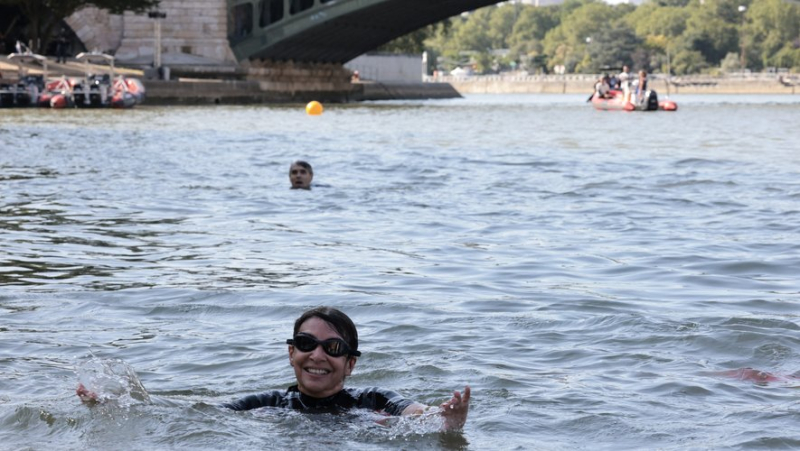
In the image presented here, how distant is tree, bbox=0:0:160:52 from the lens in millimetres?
57438

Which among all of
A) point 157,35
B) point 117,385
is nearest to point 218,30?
point 157,35

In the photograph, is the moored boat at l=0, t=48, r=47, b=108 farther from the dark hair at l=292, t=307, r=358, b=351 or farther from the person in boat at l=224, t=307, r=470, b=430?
the dark hair at l=292, t=307, r=358, b=351

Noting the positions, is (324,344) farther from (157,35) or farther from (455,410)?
(157,35)

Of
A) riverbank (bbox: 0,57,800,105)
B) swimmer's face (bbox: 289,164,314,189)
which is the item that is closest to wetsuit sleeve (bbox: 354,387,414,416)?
swimmer's face (bbox: 289,164,314,189)

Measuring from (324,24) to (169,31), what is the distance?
9.45 meters

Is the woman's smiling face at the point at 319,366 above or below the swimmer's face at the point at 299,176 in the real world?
above

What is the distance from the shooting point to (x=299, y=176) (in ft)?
58.7

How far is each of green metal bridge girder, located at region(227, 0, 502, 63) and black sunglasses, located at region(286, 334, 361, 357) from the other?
172 ft

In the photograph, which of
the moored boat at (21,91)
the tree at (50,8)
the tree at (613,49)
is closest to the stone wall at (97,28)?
the tree at (50,8)

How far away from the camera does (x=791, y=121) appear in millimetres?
44625

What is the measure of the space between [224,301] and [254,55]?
57.3m

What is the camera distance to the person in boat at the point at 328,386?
625 cm

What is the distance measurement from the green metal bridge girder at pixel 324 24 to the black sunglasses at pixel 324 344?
52463 mm

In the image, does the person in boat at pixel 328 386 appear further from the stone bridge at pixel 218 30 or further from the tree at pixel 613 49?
the tree at pixel 613 49
